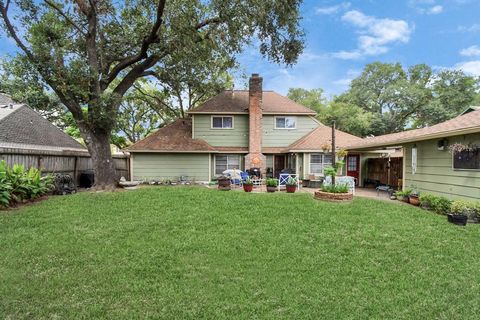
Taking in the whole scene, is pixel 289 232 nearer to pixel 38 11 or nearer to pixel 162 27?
pixel 162 27

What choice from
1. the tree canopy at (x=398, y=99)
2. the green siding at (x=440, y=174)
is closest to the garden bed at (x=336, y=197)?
the green siding at (x=440, y=174)

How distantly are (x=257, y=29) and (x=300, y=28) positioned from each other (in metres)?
1.94

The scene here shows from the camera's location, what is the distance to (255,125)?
A: 16.8 m

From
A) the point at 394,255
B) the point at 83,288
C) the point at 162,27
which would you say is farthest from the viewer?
A: the point at 162,27

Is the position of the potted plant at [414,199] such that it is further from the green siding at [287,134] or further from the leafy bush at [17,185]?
the leafy bush at [17,185]

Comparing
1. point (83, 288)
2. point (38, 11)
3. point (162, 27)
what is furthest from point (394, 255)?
point (38, 11)

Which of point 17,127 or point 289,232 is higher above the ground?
point 17,127

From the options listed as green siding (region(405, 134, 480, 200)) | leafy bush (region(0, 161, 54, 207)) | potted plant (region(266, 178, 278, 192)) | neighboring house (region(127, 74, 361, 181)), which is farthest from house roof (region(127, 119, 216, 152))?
green siding (region(405, 134, 480, 200))

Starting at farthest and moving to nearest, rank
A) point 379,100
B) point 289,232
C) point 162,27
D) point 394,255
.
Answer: point 379,100, point 162,27, point 289,232, point 394,255

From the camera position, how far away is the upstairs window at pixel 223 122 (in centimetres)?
1762

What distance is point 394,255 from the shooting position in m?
5.09

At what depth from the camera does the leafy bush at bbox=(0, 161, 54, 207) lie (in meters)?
7.94

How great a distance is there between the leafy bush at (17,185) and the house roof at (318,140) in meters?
12.1

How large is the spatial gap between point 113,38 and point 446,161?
15580 millimetres
